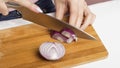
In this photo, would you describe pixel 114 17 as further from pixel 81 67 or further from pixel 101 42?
pixel 81 67

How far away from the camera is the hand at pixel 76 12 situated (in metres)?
0.84

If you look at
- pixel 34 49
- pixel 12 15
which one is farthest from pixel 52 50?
pixel 12 15

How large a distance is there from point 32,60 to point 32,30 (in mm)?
116

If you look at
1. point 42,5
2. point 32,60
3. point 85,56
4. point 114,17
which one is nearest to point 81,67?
point 85,56

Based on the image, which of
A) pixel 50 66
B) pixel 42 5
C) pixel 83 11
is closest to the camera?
pixel 50 66

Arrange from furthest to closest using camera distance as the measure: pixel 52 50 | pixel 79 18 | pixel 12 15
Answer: pixel 12 15
pixel 79 18
pixel 52 50

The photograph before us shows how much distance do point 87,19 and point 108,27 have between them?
8cm

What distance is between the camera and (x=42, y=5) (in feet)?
3.39

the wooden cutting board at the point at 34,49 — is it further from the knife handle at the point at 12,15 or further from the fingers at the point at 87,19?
the knife handle at the point at 12,15

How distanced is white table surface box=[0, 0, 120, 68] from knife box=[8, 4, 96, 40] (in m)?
0.06

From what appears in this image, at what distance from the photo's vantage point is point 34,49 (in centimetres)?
78

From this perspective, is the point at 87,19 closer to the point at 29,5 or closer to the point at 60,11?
the point at 60,11

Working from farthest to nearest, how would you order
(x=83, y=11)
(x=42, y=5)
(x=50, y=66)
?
1. (x=42, y=5)
2. (x=83, y=11)
3. (x=50, y=66)

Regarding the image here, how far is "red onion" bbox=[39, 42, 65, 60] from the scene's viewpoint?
73cm
